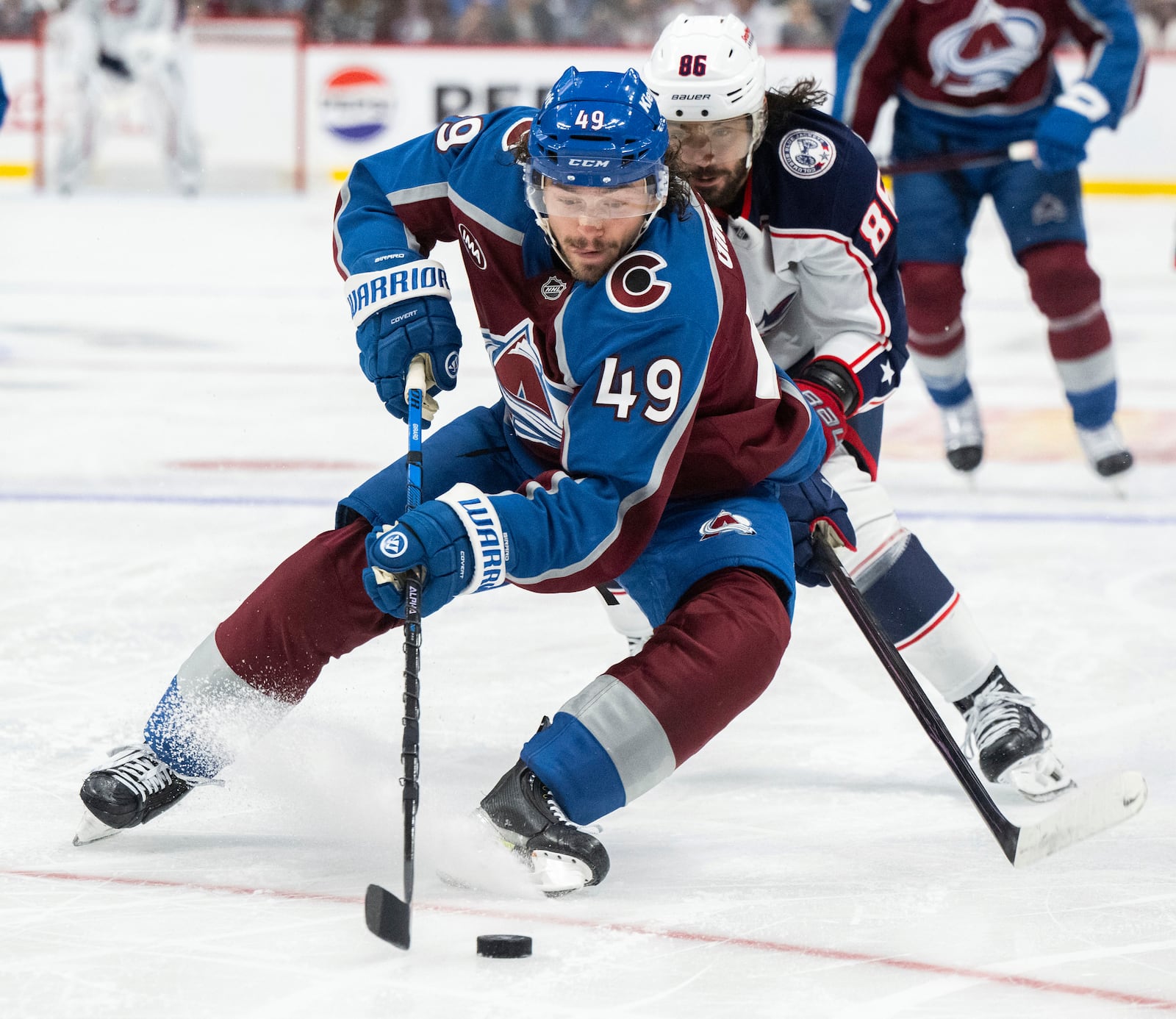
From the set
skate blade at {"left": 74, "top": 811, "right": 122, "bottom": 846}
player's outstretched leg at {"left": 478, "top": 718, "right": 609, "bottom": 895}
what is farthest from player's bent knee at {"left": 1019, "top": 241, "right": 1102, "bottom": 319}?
skate blade at {"left": 74, "top": 811, "right": 122, "bottom": 846}

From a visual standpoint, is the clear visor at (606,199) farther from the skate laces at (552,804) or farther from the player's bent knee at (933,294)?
the player's bent knee at (933,294)

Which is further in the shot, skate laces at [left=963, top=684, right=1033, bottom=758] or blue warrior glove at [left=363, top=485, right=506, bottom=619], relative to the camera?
skate laces at [left=963, top=684, right=1033, bottom=758]

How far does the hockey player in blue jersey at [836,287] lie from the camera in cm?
227

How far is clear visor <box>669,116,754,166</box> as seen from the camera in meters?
2.27

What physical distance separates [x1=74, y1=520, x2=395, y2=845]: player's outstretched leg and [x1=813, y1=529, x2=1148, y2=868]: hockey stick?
0.54m

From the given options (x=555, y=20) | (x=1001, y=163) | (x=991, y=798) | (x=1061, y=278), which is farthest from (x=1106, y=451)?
(x=555, y=20)

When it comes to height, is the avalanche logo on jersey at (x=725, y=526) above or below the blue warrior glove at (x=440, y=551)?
below

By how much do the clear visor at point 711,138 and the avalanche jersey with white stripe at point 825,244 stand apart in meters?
0.08

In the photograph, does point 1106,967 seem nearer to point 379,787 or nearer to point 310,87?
point 379,787

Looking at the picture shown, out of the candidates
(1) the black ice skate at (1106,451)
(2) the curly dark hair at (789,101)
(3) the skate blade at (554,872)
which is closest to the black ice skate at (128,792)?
(3) the skate blade at (554,872)

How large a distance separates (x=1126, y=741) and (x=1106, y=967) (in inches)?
32.2

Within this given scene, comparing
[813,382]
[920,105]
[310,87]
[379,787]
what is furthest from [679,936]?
[310,87]

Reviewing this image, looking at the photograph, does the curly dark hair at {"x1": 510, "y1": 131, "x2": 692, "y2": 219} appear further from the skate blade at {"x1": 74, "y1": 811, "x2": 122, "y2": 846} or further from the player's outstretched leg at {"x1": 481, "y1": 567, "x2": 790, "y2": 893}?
the skate blade at {"x1": 74, "y1": 811, "x2": 122, "y2": 846}

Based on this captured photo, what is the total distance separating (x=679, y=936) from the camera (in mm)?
1732
